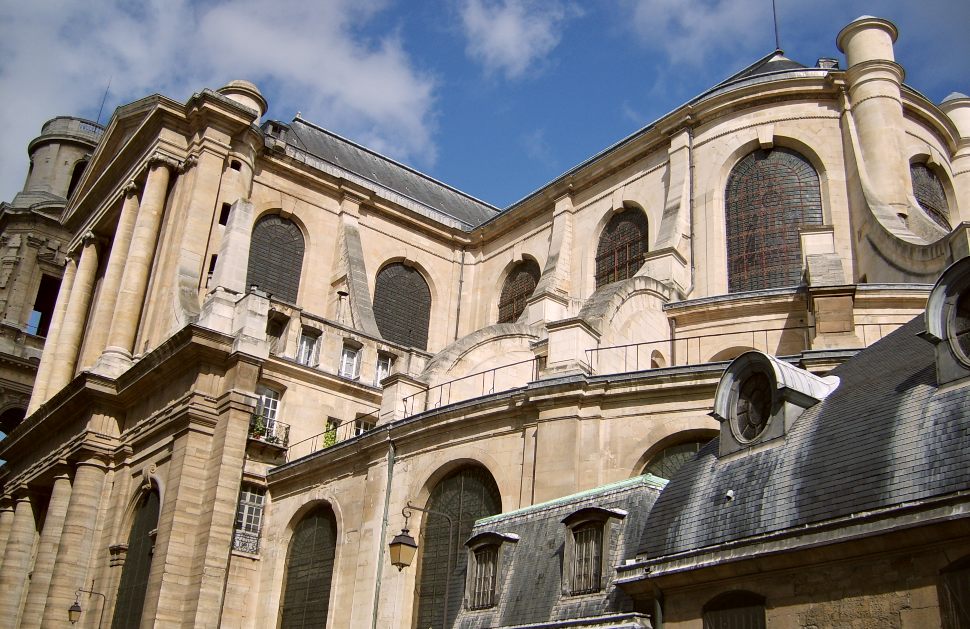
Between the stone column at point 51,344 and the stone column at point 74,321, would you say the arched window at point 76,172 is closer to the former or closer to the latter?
the stone column at point 51,344

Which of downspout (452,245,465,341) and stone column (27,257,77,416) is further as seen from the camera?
downspout (452,245,465,341)

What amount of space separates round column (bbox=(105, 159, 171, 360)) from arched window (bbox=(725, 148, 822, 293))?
15463 mm

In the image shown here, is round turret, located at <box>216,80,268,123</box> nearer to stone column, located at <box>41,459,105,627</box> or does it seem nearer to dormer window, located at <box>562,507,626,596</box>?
stone column, located at <box>41,459,105,627</box>

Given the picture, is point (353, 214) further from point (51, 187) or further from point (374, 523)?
point (51, 187)

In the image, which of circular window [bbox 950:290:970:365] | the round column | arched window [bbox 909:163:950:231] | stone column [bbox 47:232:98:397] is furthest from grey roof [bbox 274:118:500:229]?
circular window [bbox 950:290:970:365]

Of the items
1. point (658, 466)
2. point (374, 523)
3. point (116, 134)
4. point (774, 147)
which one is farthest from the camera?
point (116, 134)

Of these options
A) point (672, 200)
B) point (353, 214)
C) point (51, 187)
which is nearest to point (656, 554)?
point (672, 200)

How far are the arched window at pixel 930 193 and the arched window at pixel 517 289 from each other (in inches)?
439

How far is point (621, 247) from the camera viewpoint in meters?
27.7

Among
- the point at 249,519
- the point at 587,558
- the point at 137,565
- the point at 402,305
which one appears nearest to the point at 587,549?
the point at 587,558

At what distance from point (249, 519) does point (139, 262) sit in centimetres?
873

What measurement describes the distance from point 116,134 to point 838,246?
21.5 meters

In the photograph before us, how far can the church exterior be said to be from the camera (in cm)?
940

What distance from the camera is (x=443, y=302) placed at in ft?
106
